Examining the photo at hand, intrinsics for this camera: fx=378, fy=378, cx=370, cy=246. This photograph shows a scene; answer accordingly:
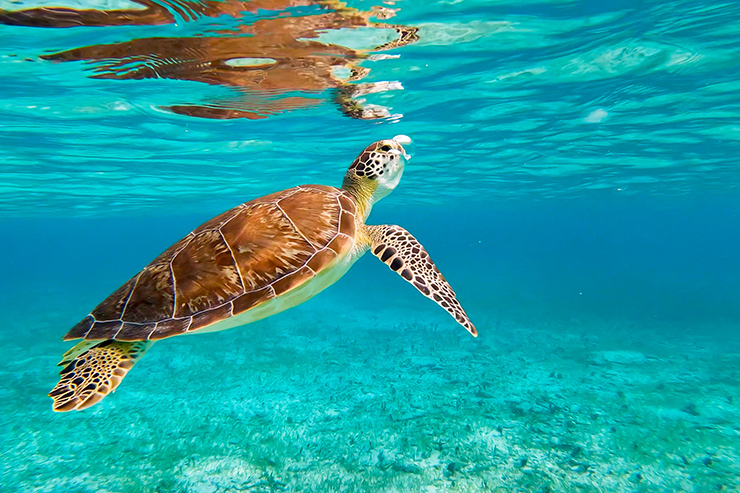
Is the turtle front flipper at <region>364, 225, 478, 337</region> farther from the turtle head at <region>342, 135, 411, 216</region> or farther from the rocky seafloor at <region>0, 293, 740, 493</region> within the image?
the rocky seafloor at <region>0, 293, 740, 493</region>

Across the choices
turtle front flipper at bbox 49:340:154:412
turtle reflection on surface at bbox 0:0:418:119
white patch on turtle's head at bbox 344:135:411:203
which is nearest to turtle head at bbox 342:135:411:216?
white patch on turtle's head at bbox 344:135:411:203

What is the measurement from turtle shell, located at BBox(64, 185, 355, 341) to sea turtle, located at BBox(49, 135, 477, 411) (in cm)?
1

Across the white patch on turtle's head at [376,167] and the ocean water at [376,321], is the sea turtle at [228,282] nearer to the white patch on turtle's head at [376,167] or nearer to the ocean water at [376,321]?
the white patch on turtle's head at [376,167]

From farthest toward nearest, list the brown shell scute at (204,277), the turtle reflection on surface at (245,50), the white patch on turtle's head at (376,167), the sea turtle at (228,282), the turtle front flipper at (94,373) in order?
1. the turtle reflection on surface at (245,50)
2. the white patch on turtle's head at (376,167)
3. the brown shell scute at (204,277)
4. the sea turtle at (228,282)
5. the turtle front flipper at (94,373)

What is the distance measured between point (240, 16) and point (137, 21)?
1.72 meters

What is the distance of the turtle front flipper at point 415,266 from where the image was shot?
3.96 metres

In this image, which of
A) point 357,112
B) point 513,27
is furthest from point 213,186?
point 513,27

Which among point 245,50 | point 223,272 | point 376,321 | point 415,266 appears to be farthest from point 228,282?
point 376,321

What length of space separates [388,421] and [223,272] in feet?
17.1

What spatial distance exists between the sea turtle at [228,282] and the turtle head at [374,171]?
1084mm

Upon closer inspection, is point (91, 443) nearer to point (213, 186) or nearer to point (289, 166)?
point (289, 166)

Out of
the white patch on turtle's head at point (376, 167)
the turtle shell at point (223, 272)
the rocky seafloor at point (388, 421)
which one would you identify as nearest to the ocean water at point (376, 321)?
the rocky seafloor at point (388, 421)

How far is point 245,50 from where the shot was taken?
7.53 m

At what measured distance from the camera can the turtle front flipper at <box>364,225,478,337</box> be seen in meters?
3.96
